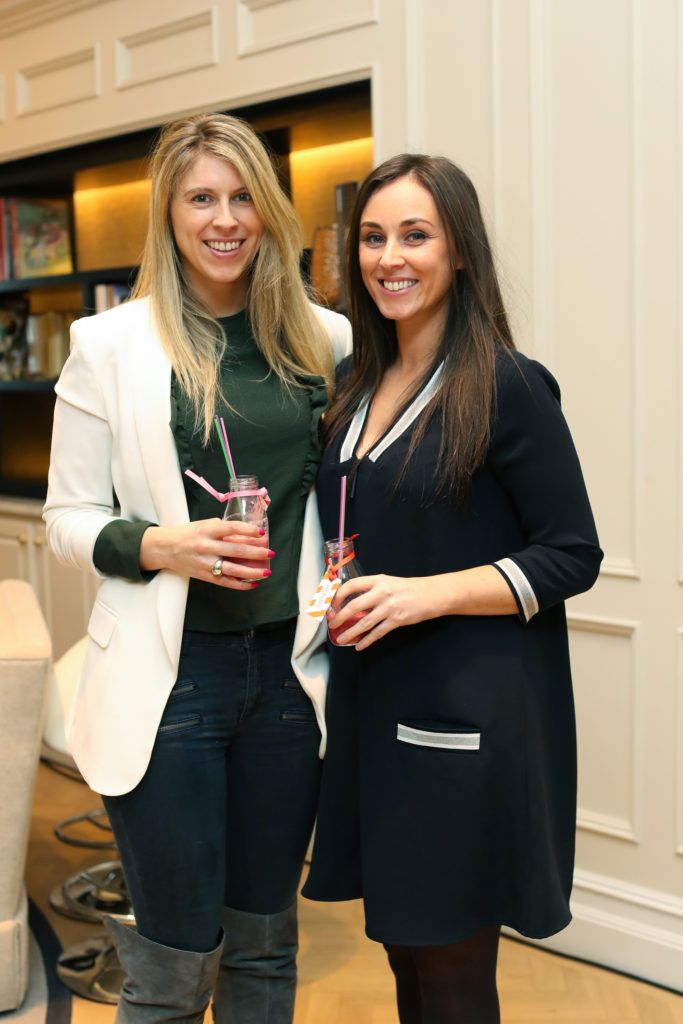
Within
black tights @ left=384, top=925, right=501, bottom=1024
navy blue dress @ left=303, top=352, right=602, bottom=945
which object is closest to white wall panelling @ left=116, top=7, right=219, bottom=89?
navy blue dress @ left=303, top=352, right=602, bottom=945

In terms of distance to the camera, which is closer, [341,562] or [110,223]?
[341,562]

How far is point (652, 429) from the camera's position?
2.46m

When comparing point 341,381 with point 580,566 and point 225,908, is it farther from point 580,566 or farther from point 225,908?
point 225,908

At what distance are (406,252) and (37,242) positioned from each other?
10.5ft

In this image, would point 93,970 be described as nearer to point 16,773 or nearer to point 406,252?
point 16,773

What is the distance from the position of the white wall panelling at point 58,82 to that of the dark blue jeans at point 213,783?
265 centimetres

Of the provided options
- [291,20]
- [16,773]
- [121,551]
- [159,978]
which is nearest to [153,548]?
[121,551]

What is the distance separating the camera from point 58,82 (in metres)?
3.79

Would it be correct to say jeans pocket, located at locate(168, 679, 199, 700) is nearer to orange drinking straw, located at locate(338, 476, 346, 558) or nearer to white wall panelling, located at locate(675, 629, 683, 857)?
orange drinking straw, located at locate(338, 476, 346, 558)

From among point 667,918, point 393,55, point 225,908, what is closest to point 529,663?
point 225,908

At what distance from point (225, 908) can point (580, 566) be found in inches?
31.8

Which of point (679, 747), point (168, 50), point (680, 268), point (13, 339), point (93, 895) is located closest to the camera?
point (680, 268)

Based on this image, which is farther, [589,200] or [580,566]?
[589,200]

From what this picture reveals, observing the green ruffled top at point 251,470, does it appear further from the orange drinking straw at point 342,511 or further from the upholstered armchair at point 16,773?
the upholstered armchair at point 16,773
